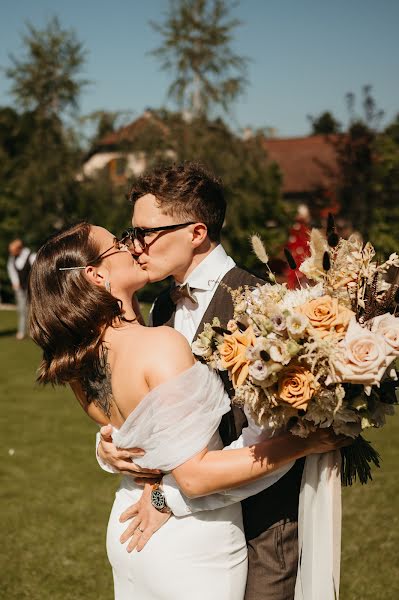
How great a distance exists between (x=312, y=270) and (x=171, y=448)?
836mm

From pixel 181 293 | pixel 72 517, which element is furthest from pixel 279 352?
pixel 72 517

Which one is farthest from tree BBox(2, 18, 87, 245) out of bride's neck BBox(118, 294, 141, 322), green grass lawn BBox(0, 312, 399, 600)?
bride's neck BBox(118, 294, 141, 322)

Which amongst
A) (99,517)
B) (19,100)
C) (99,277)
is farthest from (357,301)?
(19,100)

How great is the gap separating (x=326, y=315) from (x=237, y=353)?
0.33m

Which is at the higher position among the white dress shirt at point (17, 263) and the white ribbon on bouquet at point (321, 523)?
the white ribbon on bouquet at point (321, 523)

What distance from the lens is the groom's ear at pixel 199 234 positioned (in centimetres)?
346

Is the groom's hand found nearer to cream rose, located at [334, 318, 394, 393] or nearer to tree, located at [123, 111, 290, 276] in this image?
cream rose, located at [334, 318, 394, 393]

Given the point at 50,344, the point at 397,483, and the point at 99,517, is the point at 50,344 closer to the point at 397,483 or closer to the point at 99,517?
the point at 99,517

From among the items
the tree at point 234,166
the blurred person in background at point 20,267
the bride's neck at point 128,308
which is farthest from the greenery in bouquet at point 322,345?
the tree at point 234,166

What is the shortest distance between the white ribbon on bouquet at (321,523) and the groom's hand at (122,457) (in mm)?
621

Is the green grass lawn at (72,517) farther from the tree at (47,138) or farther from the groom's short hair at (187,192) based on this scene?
the tree at (47,138)

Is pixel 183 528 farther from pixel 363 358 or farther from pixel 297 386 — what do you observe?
pixel 363 358

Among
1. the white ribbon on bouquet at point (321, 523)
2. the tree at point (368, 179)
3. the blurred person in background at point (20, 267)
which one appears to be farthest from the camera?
the tree at point (368, 179)

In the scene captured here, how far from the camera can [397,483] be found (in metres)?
7.24
